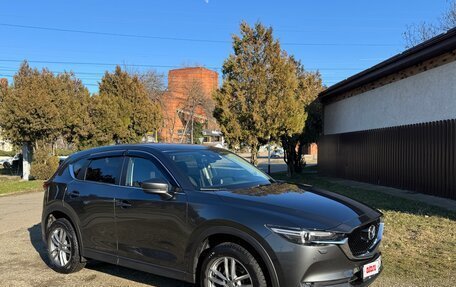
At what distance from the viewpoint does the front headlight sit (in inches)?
151

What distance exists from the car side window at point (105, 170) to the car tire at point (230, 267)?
5.82 feet

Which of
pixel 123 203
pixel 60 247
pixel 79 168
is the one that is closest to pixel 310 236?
pixel 123 203

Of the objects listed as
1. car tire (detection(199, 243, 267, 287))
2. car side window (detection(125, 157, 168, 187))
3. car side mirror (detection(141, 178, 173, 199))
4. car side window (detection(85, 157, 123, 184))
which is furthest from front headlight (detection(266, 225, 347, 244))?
car side window (detection(85, 157, 123, 184))

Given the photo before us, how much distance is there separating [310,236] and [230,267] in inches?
34.6

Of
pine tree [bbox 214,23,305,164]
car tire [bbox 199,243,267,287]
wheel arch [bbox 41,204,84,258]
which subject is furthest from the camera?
pine tree [bbox 214,23,305,164]

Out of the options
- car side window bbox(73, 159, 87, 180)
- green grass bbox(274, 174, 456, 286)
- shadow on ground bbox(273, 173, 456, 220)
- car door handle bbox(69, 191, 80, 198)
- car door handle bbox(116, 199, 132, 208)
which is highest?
car side window bbox(73, 159, 87, 180)

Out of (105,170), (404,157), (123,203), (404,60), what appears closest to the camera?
(123,203)

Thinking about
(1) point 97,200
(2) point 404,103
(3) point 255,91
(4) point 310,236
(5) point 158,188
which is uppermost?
(3) point 255,91

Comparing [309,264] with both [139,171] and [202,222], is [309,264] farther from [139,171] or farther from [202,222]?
[139,171]

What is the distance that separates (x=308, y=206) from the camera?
14.1 feet

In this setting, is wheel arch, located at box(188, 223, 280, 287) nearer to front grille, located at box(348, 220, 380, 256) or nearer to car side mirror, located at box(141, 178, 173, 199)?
car side mirror, located at box(141, 178, 173, 199)

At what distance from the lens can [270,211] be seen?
411cm

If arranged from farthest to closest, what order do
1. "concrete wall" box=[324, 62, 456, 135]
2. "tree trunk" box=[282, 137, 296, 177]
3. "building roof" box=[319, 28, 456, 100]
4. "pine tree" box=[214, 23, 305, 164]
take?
"tree trunk" box=[282, 137, 296, 177], "pine tree" box=[214, 23, 305, 164], "concrete wall" box=[324, 62, 456, 135], "building roof" box=[319, 28, 456, 100]

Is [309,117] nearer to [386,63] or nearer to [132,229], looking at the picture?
[386,63]
